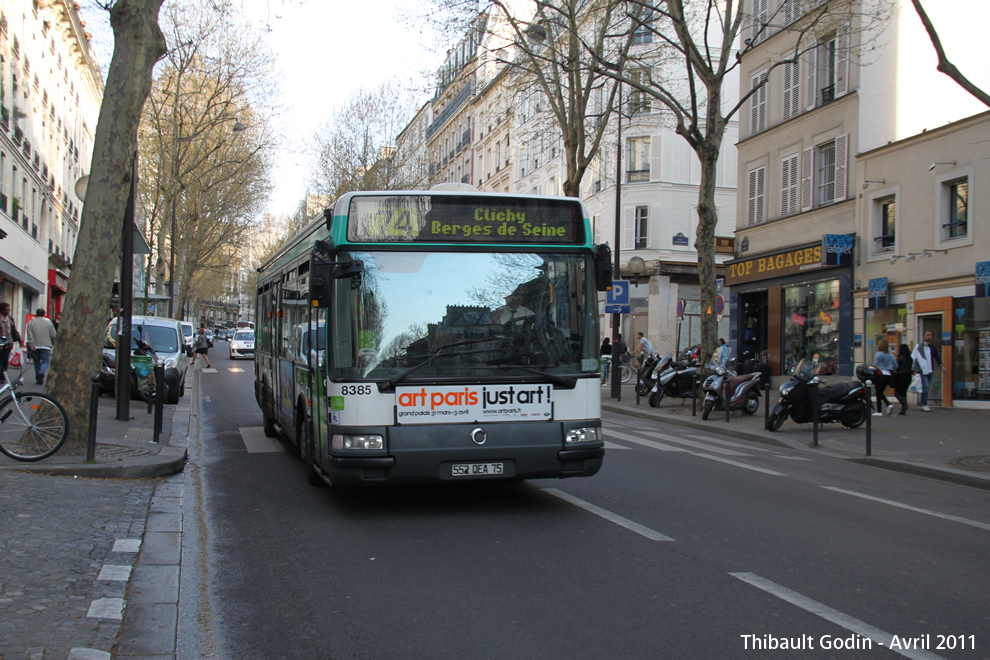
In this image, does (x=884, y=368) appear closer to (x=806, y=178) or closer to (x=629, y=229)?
(x=806, y=178)

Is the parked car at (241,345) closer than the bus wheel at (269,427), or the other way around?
the bus wheel at (269,427)

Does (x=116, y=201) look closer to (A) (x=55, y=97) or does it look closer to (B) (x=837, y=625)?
(B) (x=837, y=625)

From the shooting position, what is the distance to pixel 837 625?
14.5 ft

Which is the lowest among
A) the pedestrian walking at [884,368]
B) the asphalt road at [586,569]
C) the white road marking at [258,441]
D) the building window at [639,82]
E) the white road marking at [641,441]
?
the white road marking at [258,441]

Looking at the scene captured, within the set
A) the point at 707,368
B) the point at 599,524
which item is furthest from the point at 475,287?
the point at 707,368

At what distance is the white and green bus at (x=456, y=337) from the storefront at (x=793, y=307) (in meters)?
16.8

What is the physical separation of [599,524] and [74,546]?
12.4 feet

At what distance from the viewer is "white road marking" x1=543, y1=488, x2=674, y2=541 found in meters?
6.41

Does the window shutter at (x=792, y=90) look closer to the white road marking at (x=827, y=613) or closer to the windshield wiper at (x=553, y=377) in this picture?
the windshield wiper at (x=553, y=377)

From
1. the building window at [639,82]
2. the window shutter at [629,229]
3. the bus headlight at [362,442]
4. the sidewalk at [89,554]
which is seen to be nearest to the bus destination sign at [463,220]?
the bus headlight at [362,442]

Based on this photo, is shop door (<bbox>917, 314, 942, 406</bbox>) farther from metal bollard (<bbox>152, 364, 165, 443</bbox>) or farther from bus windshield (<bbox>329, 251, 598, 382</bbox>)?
metal bollard (<bbox>152, 364, 165, 443</bbox>)

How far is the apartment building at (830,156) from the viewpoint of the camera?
22.8 meters

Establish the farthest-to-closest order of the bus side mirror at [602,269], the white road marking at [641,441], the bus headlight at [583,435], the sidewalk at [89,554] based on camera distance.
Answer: the white road marking at [641,441] → the bus side mirror at [602,269] → the bus headlight at [583,435] → the sidewalk at [89,554]

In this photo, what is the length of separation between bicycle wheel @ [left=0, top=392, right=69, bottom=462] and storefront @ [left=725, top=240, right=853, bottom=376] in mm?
18447
